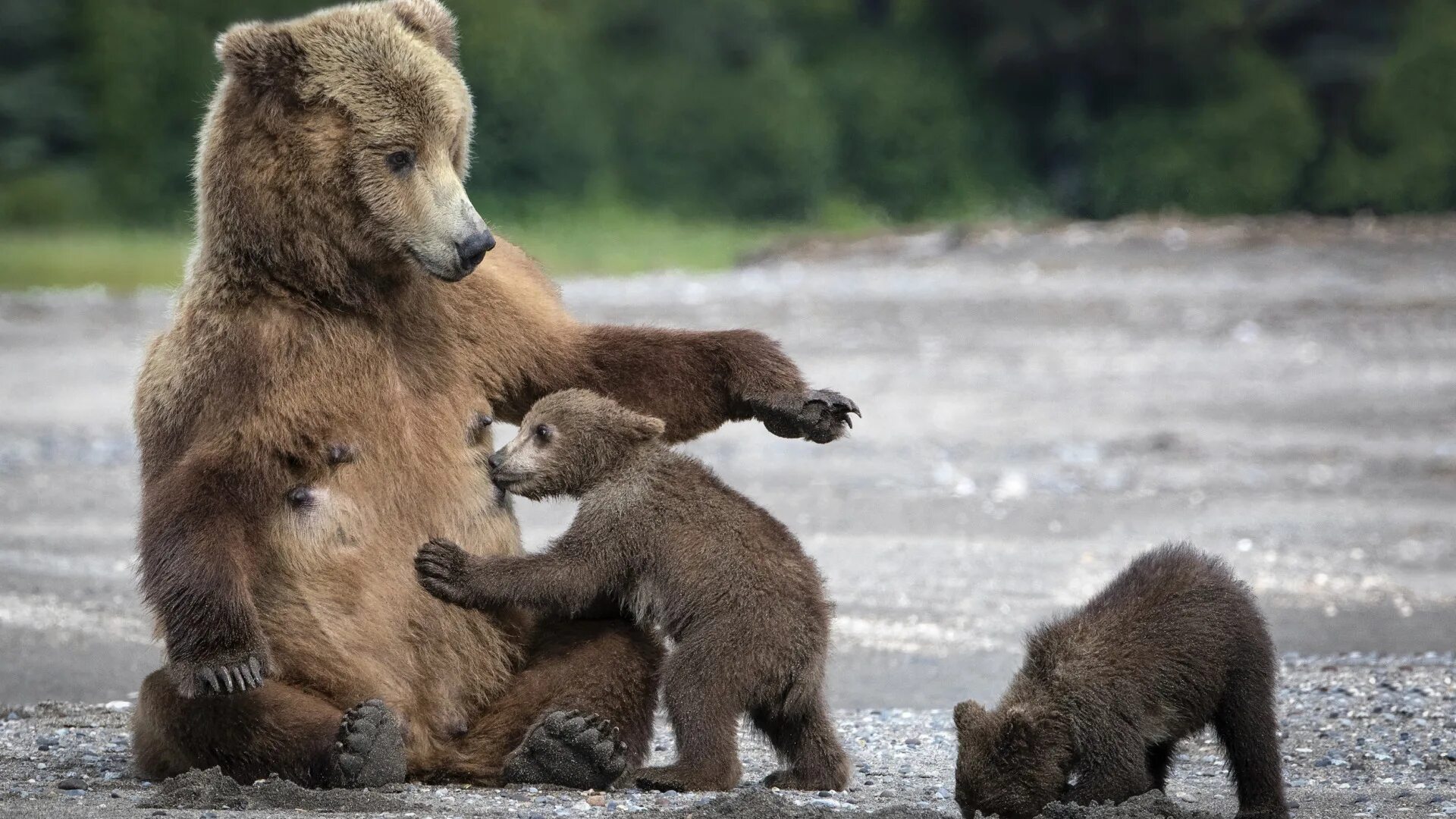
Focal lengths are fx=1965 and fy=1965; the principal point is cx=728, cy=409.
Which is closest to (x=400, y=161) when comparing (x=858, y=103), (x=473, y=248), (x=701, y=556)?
(x=473, y=248)

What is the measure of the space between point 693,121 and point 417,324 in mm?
30394

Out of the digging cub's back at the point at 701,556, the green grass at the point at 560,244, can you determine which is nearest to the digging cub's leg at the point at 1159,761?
the digging cub's back at the point at 701,556

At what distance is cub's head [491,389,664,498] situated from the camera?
18.4ft

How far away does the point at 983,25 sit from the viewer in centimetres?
3638

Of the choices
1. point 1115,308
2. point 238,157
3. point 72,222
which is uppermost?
point 72,222

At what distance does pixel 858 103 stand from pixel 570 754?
1265 inches

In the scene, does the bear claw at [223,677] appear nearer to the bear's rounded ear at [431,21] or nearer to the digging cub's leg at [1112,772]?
the bear's rounded ear at [431,21]

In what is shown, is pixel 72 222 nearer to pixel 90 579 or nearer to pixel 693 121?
pixel 693 121

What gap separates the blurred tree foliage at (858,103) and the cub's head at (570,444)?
84.1 feet

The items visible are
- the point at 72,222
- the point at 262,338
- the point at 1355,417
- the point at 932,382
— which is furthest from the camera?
the point at 72,222

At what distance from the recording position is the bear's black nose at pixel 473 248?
524 cm

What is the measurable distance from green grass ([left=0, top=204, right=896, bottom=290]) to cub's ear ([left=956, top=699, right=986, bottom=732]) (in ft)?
64.9

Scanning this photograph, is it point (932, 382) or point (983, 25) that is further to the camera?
point (983, 25)

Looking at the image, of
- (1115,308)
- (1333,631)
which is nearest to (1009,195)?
(1115,308)
